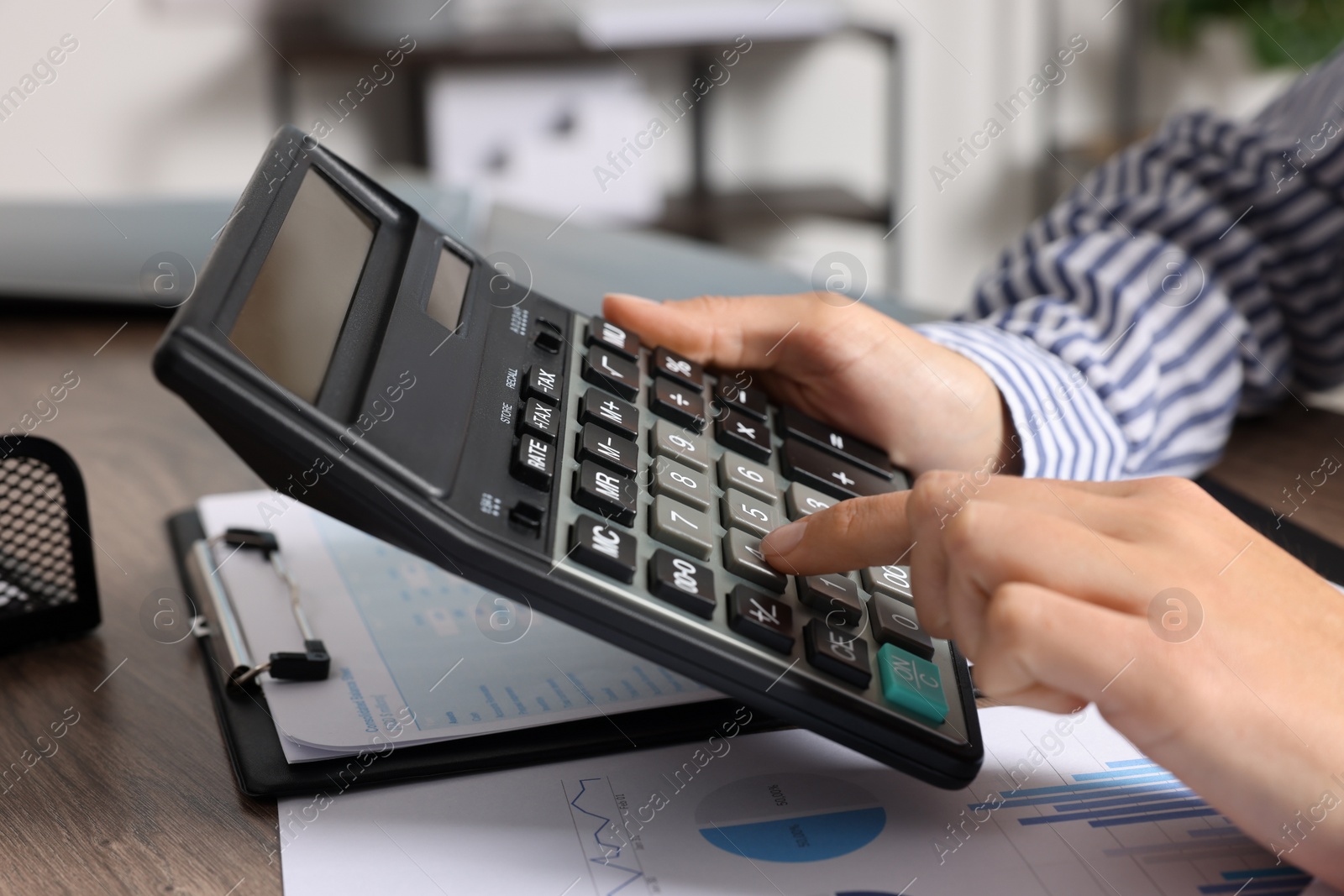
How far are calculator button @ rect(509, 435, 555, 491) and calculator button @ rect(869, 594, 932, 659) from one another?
12 cm

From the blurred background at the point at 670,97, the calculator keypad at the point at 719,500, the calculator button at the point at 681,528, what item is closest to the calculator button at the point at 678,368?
the calculator keypad at the point at 719,500

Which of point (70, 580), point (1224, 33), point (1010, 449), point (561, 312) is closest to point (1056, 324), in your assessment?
point (1010, 449)

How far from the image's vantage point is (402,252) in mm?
476

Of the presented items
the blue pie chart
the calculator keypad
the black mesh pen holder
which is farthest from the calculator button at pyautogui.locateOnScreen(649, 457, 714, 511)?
the black mesh pen holder

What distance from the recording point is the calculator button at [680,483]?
413 mm

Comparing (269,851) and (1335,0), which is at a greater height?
(1335,0)

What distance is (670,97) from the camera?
2617 millimetres

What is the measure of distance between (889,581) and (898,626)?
33 mm

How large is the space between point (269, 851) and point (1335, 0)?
2.75 m

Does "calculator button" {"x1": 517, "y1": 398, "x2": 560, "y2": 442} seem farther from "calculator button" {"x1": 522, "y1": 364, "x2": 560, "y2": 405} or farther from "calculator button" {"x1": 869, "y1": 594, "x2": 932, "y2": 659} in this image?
"calculator button" {"x1": 869, "y1": 594, "x2": 932, "y2": 659}

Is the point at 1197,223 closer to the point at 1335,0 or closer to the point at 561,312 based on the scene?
the point at 561,312

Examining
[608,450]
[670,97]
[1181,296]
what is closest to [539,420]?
[608,450]

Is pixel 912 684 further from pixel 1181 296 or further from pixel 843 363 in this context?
pixel 1181 296

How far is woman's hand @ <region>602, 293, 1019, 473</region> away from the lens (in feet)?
1.89
